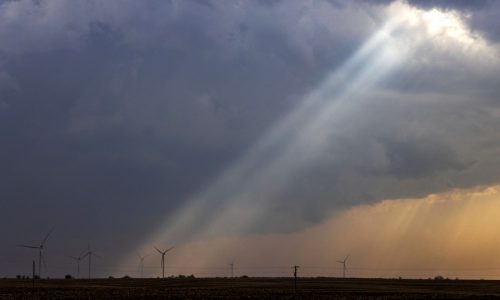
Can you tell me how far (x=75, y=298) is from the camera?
115125 mm

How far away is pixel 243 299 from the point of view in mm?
112625

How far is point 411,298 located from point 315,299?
1712 cm

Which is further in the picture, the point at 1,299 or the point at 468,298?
the point at 468,298

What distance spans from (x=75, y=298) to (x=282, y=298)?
3278 cm

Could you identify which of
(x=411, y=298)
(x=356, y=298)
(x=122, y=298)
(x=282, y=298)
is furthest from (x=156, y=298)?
(x=411, y=298)

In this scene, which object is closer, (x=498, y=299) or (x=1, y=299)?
(x=1, y=299)

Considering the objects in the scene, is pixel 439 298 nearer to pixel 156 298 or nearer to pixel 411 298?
pixel 411 298

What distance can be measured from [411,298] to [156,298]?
40.9 metres

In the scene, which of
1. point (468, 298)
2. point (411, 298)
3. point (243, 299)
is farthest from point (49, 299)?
point (468, 298)

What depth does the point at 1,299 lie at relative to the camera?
111 meters

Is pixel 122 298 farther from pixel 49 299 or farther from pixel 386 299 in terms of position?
pixel 386 299

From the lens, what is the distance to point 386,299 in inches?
4562

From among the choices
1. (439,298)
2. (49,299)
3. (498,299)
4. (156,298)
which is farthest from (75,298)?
(498,299)

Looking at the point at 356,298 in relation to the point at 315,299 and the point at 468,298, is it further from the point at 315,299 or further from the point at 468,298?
the point at 468,298
